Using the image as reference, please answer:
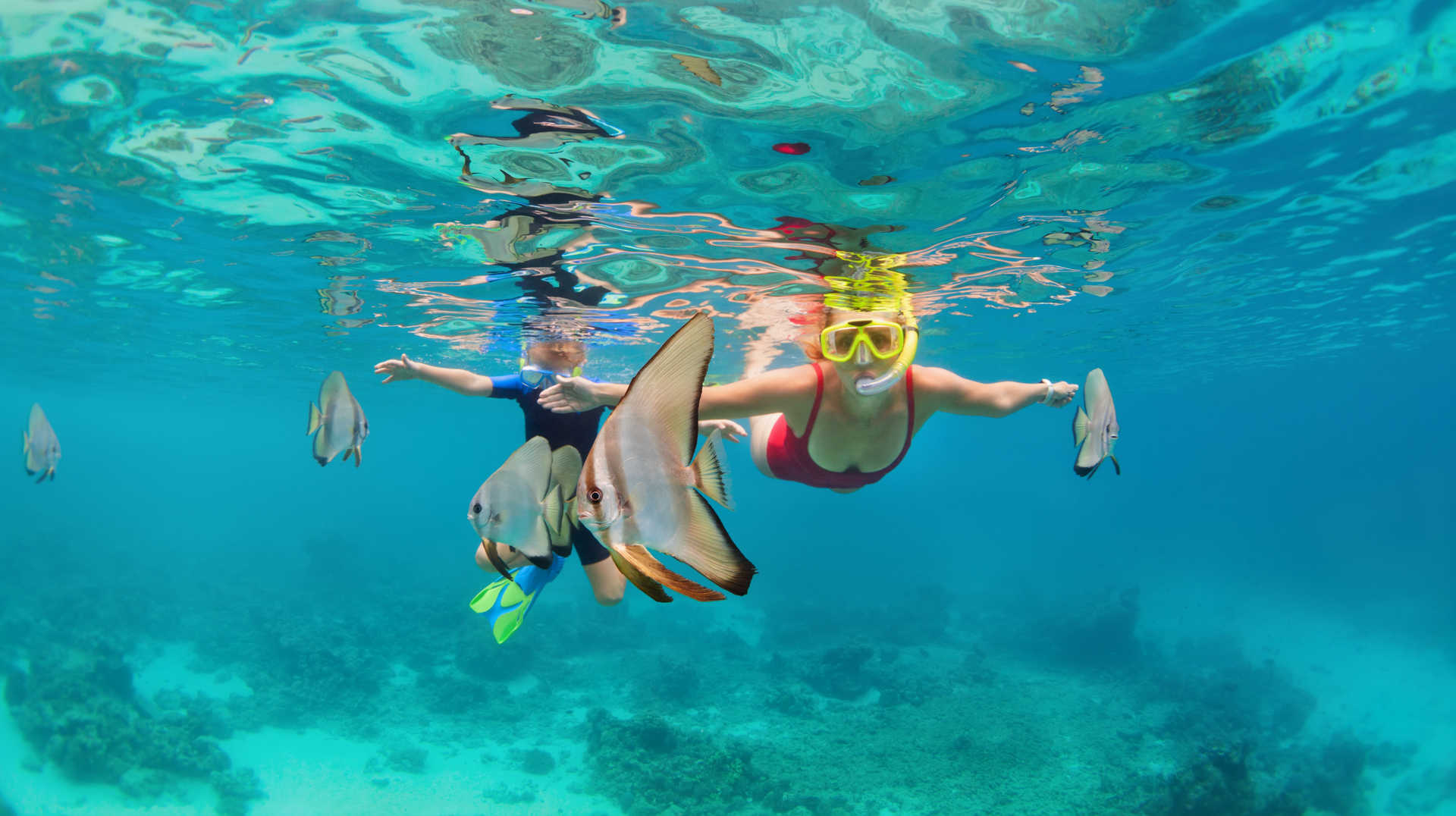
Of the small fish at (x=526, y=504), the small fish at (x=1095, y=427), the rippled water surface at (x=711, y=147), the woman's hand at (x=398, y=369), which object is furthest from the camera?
the rippled water surface at (x=711, y=147)

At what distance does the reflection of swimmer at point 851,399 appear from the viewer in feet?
15.4

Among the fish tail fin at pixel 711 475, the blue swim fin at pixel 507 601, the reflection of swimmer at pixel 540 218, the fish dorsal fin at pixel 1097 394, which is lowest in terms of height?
the blue swim fin at pixel 507 601

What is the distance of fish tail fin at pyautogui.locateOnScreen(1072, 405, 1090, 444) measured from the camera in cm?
396

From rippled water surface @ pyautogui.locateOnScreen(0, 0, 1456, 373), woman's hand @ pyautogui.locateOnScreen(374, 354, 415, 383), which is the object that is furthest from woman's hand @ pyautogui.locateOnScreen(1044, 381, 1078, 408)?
woman's hand @ pyautogui.locateOnScreen(374, 354, 415, 383)

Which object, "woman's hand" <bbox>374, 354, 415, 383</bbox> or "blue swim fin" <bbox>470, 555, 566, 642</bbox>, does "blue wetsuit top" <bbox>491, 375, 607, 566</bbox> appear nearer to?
"blue swim fin" <bbox>470, 555, 566, 642</bbox>

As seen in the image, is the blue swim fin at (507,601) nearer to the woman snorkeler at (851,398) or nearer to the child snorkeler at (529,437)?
the child snorkeler at (529,437)

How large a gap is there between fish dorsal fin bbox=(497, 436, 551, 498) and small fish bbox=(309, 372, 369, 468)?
249 cm

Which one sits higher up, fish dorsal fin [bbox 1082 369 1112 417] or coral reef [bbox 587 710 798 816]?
fish dorsal fin [bbox 1082 369 1112 417]

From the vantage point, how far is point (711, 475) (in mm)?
1727

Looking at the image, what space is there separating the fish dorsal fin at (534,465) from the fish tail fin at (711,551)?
1156mm

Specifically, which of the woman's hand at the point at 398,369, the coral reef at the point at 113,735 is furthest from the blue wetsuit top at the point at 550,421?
the coral reef at the point at 113,735

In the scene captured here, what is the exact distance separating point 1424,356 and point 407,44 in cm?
4761

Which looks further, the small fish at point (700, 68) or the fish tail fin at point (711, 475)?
the small fish at point (700, 68)

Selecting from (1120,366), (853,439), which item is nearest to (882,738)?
(853,439)
